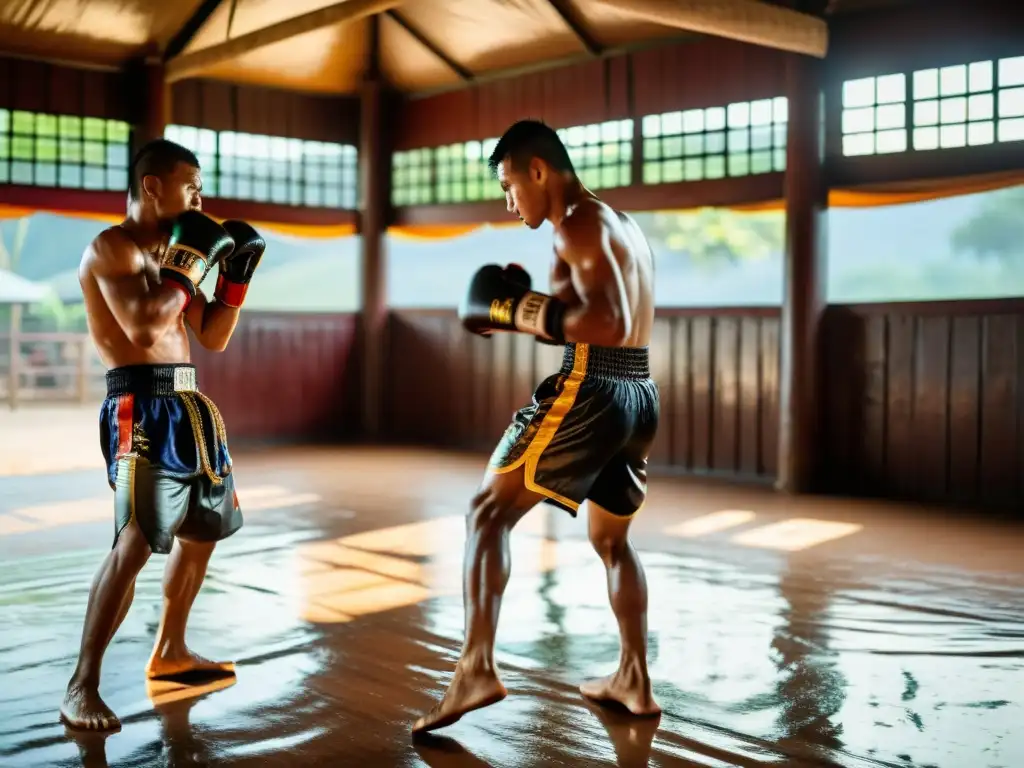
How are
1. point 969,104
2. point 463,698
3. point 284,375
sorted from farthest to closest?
point 284,375 → point 969,104 → point 463,698

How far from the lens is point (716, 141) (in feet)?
25.3

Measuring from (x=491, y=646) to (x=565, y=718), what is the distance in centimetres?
31

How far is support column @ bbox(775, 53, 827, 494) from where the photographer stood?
6898 millimetres

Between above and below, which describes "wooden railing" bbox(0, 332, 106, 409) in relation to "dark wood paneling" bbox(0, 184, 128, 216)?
below

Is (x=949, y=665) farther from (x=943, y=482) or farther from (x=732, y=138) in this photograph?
(x=732, y=138)

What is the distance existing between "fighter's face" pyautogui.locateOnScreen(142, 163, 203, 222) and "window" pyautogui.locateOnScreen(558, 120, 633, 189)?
5.53 m

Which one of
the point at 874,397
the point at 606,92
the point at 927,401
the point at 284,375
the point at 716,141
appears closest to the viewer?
the point at 927,401

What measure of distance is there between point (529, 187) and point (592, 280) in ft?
1.11

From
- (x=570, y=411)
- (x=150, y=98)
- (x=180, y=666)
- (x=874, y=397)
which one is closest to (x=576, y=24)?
(x=150, y=98)

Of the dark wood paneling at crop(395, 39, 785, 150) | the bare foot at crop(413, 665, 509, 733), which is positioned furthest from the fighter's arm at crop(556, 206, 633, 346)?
the dark wood paneling at crop(395, 39, 785, 150)

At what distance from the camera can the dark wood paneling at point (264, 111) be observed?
9.09 m

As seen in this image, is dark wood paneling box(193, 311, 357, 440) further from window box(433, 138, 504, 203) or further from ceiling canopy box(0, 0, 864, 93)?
ceiling canopy box(0, 0, 864, 93)

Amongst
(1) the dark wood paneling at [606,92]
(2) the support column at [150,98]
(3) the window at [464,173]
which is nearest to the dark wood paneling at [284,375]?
(3) the window at [464,173]

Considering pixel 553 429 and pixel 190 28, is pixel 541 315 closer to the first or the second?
pixel 553 429
